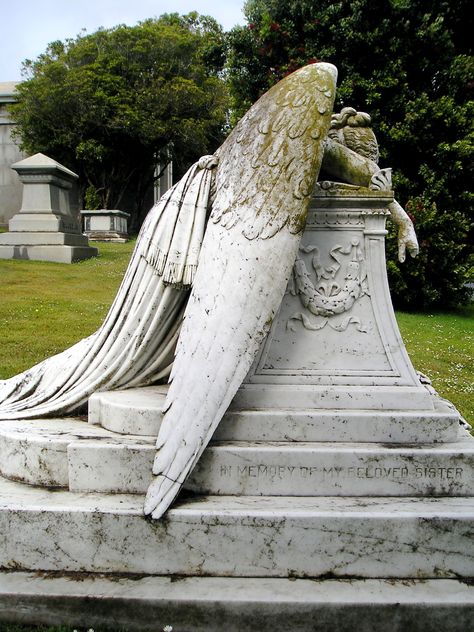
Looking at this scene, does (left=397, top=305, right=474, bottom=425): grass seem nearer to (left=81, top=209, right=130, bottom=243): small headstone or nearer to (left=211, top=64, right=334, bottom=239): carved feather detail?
(left=211, top=64, right=334, bottom=239): carved feather detail

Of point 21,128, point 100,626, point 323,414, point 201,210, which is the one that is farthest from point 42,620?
point 21,128

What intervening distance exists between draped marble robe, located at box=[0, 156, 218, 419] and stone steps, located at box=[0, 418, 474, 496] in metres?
0.42

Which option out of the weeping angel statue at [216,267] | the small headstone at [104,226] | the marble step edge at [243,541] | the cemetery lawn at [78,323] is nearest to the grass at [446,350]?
the cemetery lawn at [78,323]

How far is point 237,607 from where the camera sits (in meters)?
2.08

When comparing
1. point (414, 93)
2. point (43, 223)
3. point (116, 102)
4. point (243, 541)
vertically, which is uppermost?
point (116, 102)

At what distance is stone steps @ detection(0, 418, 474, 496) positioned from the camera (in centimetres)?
232

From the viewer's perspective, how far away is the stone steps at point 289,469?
232 centimetres

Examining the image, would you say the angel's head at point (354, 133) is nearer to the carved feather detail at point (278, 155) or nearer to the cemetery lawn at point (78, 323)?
the carved feather detail at point (278, 155)

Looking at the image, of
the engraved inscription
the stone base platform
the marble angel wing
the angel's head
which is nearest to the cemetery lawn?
the stone base platform

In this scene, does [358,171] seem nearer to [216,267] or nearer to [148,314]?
[216,267]

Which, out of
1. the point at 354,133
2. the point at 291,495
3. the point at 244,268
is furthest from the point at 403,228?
the point at 291,495

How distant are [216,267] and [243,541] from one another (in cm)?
109

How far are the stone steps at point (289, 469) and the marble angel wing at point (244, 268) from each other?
16cm

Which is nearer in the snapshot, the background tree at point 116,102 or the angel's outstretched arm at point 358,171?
the angel's outstretched arm at point 358,171
